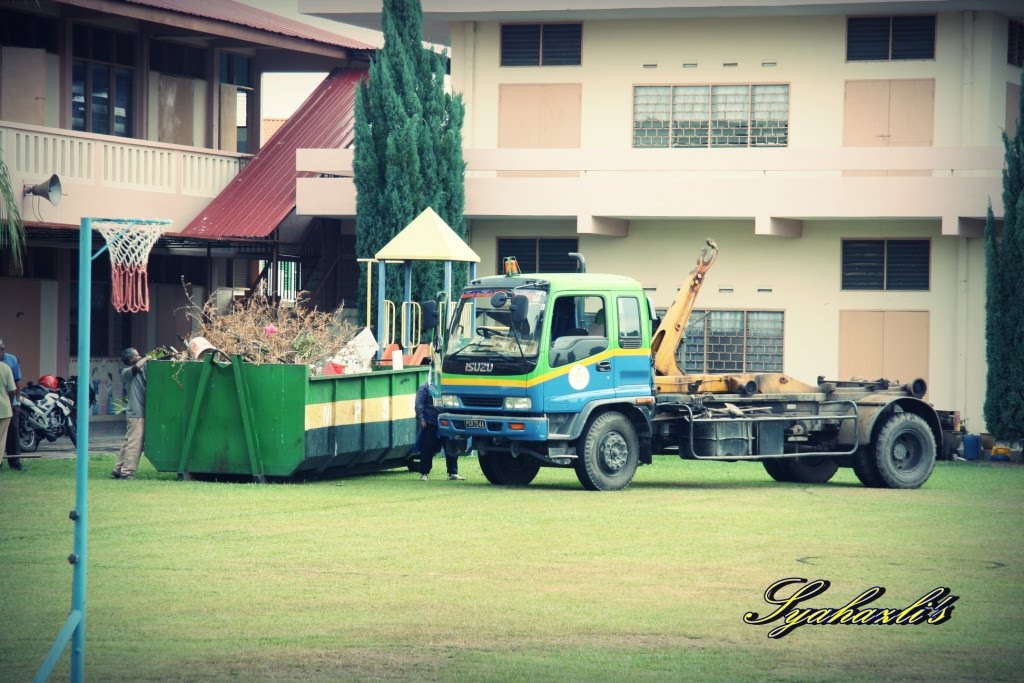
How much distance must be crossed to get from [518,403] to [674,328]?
3289 mm

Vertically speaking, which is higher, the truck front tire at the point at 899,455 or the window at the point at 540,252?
the window at the point at 540,252

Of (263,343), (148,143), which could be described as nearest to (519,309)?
(263,343)

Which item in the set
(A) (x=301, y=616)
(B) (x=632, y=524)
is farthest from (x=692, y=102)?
(A) (x=301, y=616)

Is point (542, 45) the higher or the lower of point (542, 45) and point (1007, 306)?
the higher

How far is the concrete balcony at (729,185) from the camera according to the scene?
29.4 m

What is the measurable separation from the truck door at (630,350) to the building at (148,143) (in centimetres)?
1195

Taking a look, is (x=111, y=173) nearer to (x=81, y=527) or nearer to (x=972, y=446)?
(x=972, y=446)

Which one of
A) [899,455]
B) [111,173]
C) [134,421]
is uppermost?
[111,173]

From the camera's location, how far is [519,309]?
20109 millimetres

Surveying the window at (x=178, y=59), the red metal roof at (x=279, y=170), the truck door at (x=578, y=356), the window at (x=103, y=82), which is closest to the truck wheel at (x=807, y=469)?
the truck door at (x=578, y=356)

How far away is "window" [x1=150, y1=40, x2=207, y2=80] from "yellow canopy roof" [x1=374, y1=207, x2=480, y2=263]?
10956 millimetres

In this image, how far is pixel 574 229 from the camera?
32.3m

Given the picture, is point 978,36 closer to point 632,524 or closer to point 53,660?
point 632,524

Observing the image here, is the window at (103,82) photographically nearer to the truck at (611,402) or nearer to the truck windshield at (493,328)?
the truck at (611,402)
